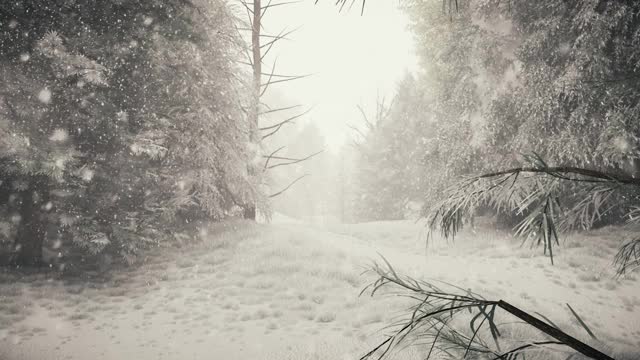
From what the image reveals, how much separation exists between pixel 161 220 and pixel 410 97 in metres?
20.7

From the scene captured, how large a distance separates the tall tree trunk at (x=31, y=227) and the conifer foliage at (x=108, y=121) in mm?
22

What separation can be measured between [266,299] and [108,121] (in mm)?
4863

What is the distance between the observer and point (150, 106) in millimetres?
8414

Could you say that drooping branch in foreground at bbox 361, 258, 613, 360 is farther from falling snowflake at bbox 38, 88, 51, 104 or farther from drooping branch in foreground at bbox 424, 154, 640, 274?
falling snowflake at bbox 38, 88, 51, 104

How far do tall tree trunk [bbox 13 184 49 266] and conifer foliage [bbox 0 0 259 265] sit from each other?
22 millimetres

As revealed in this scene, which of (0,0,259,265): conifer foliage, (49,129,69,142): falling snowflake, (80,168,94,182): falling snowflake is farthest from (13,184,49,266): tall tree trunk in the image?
(49,129,69,142): falling snowflake

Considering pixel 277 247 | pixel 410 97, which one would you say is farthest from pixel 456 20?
pixel 410 97

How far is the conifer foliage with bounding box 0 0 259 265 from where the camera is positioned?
22.6 feet

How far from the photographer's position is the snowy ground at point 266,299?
16.0 feet

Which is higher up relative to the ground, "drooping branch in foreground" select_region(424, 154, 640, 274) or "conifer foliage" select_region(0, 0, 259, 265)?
"conifer foliage" select_region(0, 0, 259, 265)

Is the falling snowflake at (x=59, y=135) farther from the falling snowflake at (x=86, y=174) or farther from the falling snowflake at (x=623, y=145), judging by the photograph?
the falling snowflake at (x=623, y=145)

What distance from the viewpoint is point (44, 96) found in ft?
23.2

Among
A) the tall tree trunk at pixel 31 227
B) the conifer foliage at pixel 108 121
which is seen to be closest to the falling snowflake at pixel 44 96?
the conifer foliage at pixel 108 121

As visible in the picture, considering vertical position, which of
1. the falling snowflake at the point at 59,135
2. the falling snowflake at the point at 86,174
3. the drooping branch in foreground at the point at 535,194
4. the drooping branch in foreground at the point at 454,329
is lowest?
Answer: the drooping branch in foreground at the point at 454,329
